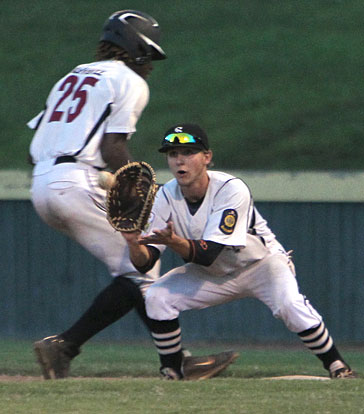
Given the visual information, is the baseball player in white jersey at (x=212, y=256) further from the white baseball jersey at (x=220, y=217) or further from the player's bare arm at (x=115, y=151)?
the player's bare arm at (x=115, y=151)

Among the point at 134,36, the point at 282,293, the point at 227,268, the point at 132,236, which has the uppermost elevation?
the point at 134,36

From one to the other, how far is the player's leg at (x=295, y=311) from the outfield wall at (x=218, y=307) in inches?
128

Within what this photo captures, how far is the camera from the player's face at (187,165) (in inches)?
221

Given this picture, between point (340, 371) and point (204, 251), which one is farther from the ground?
point (204, 251)

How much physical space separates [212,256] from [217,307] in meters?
3.66

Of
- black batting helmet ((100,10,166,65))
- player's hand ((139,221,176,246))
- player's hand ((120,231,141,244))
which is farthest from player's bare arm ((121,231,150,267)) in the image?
black batting helmet ((100,10,166,65))

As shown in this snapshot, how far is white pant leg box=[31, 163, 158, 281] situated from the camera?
5.68 metres

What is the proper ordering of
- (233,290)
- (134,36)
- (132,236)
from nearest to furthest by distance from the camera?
(132,236) < (233,290) < (134,36)

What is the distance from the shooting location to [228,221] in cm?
549

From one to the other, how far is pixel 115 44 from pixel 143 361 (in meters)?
2.40

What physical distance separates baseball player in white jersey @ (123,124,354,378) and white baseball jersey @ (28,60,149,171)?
1.01 ft

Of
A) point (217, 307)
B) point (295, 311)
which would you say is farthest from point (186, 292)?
point (217, 307)

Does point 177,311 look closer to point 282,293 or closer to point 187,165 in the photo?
point 282,293

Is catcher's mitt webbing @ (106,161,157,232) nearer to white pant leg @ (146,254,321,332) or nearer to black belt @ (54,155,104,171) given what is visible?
black belt @ (54,155,104,171)
